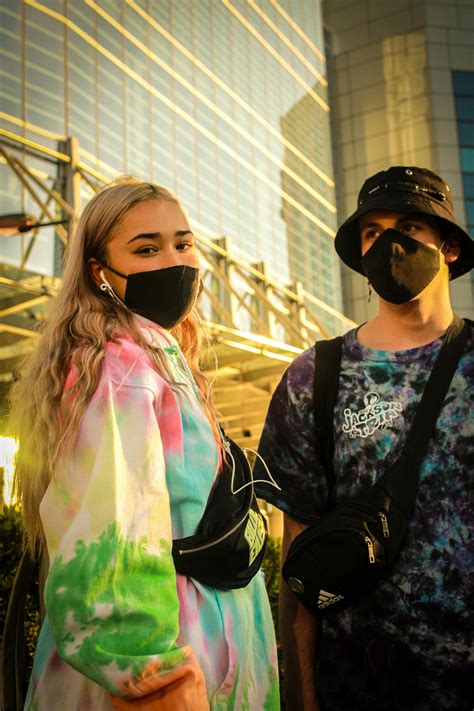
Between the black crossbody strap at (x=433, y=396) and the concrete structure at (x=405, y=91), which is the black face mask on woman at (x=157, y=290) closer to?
the black crossbody strap at (x=433, y=396)

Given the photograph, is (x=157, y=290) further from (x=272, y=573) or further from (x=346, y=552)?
(x=272, y=573)

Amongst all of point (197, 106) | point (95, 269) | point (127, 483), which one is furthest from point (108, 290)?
point (197, 106)

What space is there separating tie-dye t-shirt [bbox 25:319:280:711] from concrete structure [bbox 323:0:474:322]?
1557 inches

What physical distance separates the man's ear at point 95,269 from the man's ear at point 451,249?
3.69ft

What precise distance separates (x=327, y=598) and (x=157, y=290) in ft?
3.14

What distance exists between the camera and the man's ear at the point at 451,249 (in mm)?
2688

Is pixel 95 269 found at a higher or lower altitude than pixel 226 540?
higher

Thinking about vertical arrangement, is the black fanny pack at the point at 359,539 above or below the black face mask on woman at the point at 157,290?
below

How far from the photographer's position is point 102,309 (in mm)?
2219

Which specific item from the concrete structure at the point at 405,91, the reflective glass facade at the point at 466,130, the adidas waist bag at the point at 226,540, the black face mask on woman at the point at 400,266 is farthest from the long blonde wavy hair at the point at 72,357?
the reflective glass facade at the point at 466,130

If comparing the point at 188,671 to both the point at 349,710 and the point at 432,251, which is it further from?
the point at 432,251

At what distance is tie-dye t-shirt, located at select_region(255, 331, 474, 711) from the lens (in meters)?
2.26

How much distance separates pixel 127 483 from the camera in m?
1.75

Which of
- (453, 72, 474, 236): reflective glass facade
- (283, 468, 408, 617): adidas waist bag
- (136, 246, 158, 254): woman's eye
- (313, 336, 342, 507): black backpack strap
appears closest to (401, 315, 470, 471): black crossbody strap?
(283, 468, 408, 617): adidas waist bag
